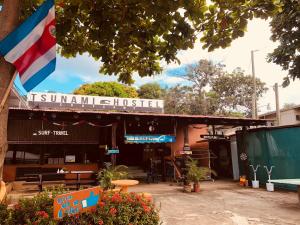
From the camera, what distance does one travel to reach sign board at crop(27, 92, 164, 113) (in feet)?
77.5

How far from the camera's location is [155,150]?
19.4m

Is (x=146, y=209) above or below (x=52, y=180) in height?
above

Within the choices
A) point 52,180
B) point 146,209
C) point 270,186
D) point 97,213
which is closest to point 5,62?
point 97,213

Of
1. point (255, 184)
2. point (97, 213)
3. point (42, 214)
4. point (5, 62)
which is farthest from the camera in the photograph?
point (255, 184)

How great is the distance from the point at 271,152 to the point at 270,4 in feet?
32.6

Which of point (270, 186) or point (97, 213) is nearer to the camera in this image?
point (97, 213)

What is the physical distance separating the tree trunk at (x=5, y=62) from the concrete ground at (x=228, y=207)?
150 inches

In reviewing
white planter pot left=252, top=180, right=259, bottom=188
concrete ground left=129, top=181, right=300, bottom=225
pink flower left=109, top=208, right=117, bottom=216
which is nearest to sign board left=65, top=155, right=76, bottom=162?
concrete ground left=129, top=181, right=300, bottom=225

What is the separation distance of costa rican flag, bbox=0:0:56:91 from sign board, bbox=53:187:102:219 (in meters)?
1.73

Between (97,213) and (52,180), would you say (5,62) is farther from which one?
(52,180)

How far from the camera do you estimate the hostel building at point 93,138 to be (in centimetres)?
1329

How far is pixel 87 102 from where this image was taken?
2502 cm

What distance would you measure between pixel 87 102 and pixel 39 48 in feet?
70.8

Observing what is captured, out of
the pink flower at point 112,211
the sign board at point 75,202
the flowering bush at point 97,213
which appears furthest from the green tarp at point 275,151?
the sign board at point 75,202
